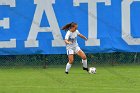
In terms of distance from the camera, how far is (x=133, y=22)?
18.5 meters

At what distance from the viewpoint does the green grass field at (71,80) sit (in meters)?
12.4

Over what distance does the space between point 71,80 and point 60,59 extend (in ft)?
15.0

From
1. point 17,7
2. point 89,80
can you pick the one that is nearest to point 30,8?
point 17,7

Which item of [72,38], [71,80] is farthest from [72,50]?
[71,80]

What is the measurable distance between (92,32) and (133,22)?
1570 millimetres

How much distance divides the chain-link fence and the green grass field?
44 cm

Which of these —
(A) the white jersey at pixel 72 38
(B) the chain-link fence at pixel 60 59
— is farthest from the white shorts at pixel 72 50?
(B) the chain-link fence at pixel 60 59

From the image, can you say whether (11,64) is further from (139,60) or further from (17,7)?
(139,60)

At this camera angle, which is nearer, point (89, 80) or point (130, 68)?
point (89, 80)

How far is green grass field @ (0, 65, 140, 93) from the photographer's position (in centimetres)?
1244

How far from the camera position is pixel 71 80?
14.4 m

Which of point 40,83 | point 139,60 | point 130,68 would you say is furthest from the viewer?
point 139,60

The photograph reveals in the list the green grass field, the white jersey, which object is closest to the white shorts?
the white jersey

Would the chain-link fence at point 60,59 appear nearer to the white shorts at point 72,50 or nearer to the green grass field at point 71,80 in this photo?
the green grass field at point 71,80
